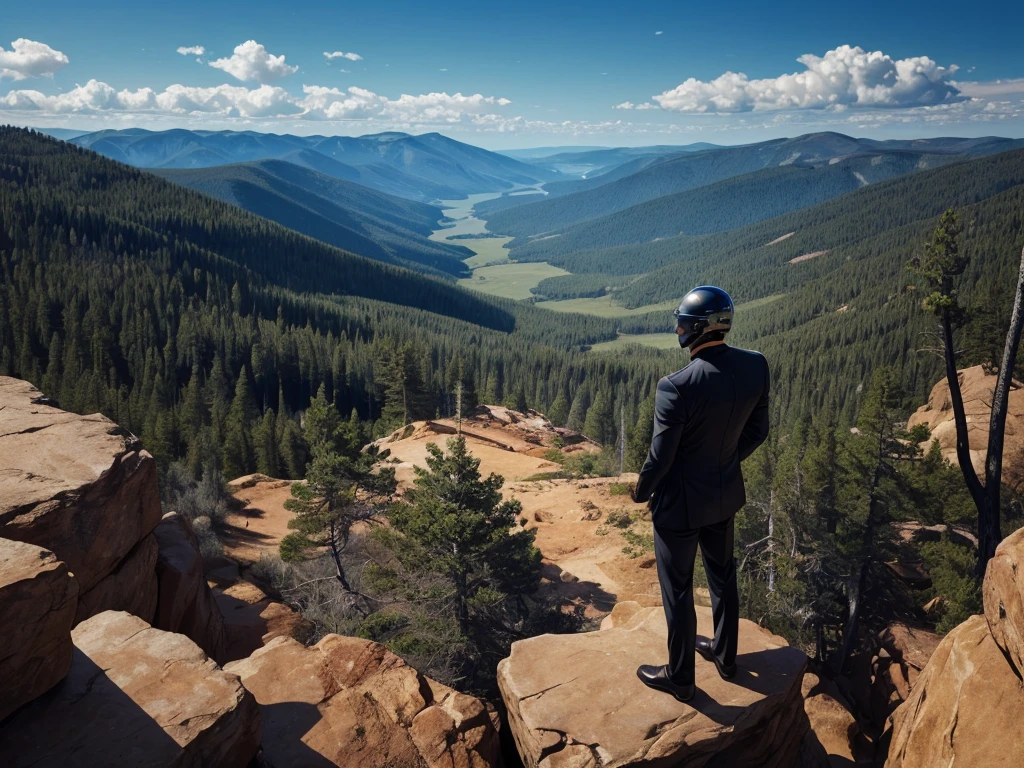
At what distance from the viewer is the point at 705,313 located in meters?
5.63

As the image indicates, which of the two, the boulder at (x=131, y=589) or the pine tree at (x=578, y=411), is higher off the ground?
the boulder at (x=131, y=589)

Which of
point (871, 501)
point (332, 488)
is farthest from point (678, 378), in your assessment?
point (332, 488)

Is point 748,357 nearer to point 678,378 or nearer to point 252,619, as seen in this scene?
point 678,378

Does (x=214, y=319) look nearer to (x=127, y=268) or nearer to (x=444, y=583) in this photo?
(x=127, y=268)

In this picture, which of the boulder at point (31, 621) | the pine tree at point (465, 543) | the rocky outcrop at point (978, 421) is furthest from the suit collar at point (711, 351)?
the rocky outcrop at point (978, 421)

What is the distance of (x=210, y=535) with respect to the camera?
69.1 feet

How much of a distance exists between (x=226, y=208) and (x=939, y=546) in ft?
683

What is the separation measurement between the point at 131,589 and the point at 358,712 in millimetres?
4056

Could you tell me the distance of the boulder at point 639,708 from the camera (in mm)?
5699

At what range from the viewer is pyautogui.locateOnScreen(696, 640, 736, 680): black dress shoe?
642 centimetres

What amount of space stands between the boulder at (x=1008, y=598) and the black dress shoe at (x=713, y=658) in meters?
2.53

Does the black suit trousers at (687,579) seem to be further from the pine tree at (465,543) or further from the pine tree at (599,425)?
the pine tree at (599,425)

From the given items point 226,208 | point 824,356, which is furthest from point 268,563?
point 226,208

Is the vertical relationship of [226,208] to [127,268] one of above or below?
above
